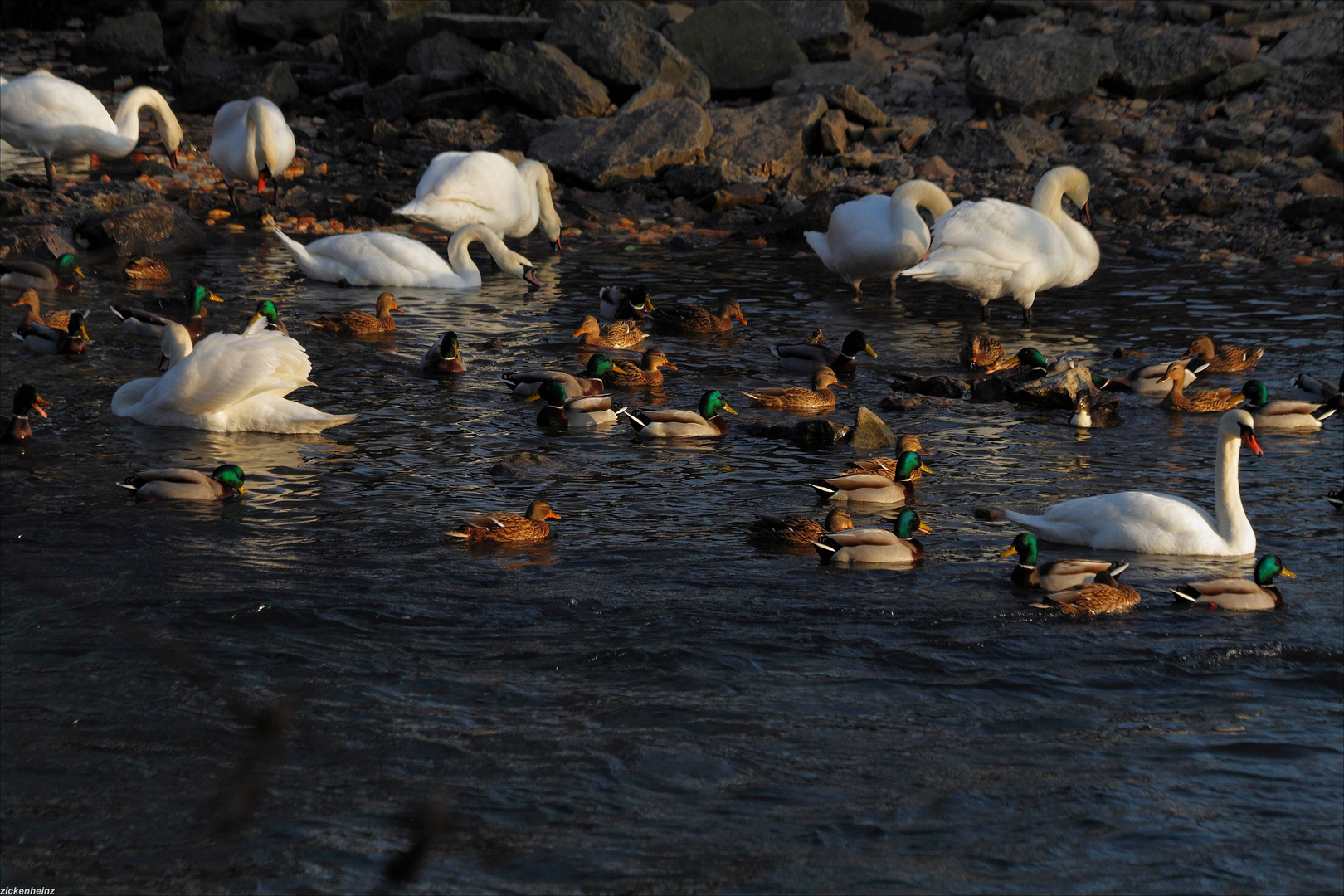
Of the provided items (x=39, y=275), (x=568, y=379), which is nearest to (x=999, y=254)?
(x=568, y=379)

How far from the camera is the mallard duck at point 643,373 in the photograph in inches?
467

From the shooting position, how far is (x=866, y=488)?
8750 millimetres

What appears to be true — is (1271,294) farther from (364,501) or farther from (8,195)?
(8,195)

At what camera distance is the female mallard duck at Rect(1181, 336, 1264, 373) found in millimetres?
12461

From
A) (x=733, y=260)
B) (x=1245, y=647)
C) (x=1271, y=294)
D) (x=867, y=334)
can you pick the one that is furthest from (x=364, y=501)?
(x=1271, y=294)

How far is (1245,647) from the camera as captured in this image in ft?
21.7

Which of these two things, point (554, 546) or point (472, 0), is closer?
point (554, 546)

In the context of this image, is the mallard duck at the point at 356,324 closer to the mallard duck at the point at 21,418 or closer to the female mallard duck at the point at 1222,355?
the mallard duck at the point at 21,418

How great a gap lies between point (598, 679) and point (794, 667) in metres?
0.85

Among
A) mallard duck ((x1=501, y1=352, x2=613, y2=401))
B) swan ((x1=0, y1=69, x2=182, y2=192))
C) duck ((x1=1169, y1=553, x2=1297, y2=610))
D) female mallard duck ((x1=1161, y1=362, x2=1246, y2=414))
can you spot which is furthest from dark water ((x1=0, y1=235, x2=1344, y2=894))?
swan ((x1=0, y1=69, x2=182, y2=192))

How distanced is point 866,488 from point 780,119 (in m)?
14.1

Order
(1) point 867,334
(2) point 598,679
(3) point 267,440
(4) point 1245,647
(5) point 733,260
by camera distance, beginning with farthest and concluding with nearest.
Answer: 1. (5) point 733,260
2. (1) point 867,334
3. (3) point 267,440
4. (4) point 1245,647
5. (2) point 598,679

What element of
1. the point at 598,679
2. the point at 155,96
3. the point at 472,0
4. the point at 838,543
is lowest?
the point at 598,679

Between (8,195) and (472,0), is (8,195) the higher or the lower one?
the lower one
